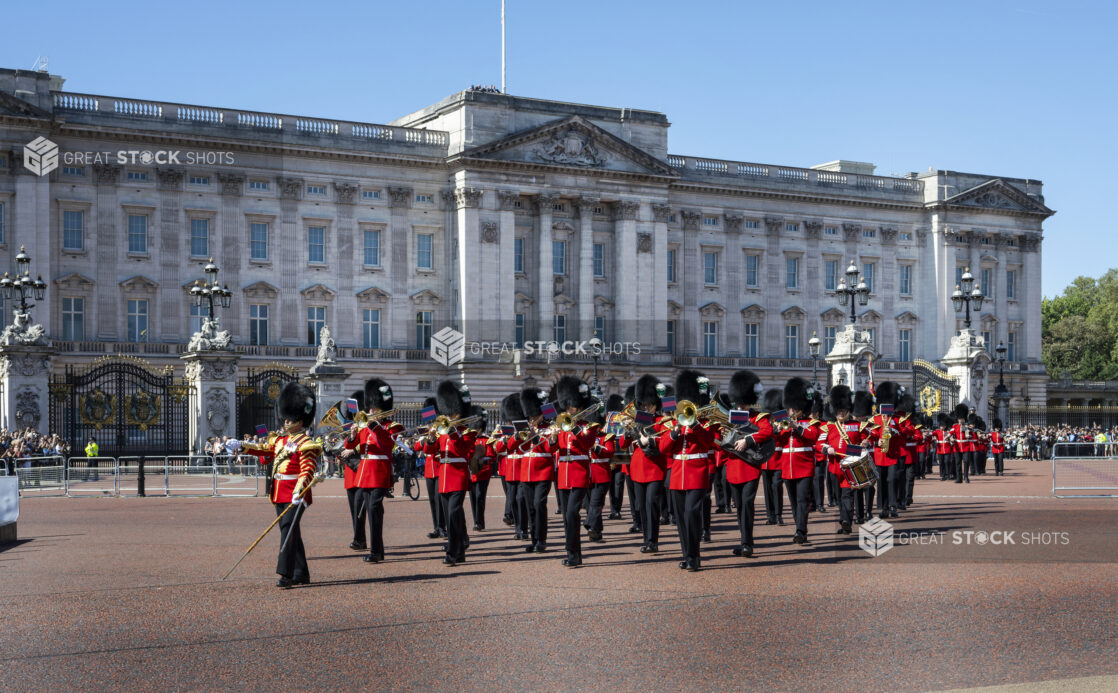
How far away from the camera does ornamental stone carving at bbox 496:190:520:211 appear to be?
56125 millimetres

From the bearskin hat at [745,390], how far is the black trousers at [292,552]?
554 cm

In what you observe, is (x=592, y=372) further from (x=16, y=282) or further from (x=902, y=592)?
(x=902, y=592)

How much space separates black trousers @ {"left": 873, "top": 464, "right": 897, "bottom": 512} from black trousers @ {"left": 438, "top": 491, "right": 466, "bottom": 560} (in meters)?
8.70

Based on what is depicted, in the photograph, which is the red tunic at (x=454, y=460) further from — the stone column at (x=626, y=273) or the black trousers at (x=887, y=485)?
the stone column at (x=626, y=273)

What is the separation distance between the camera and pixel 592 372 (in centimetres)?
5688

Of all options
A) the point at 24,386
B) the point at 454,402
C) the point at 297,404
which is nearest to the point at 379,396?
the point at 454,402

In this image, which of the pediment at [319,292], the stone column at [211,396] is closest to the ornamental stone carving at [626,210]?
the pediment at [319,292]

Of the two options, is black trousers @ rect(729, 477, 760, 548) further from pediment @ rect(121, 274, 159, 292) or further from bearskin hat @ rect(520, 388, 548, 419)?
pediment @ rect(121, 274, 159, 292)

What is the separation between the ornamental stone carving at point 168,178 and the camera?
51.2 metres

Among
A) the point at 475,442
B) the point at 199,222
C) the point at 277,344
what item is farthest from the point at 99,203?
the point at 475,442

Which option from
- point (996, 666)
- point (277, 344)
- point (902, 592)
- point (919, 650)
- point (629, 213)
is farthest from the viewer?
point (629, 213)

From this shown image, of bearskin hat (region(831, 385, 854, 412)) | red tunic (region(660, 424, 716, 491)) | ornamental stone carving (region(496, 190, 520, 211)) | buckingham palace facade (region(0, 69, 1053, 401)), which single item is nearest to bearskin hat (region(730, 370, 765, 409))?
red tunic (region(660, 424, 716, 491))

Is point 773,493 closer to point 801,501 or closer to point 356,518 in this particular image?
point 801,501

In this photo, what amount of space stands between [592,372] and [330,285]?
11.7 metres
